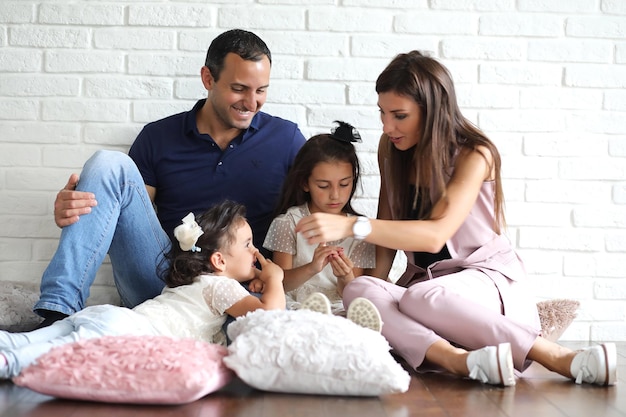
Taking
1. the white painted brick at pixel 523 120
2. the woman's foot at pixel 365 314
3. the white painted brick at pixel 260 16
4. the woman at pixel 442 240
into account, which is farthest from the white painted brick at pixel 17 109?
the white painted brick at pixel 523 120

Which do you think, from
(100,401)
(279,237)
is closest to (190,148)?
(279,237)

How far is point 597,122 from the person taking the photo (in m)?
3.35

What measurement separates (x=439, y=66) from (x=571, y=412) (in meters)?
1.22

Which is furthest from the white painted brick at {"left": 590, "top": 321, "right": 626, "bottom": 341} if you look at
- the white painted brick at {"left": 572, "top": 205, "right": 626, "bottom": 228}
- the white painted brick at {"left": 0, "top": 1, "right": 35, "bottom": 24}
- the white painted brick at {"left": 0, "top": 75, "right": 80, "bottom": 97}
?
the white painted brick at {"left": 0, "top": 1, "right": 35, "bottom": 24}

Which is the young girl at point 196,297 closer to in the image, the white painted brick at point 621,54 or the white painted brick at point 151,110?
the white painted brick at point 151,110

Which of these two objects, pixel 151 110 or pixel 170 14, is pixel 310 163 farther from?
pixel 170 14

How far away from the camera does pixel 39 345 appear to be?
2139 millimetres

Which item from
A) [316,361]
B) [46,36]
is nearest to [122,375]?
[316,361]

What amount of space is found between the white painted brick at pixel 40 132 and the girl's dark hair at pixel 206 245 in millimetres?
900

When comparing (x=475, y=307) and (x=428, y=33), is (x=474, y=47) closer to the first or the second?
(x=428, y=33)

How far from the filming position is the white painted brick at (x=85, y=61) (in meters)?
3.30

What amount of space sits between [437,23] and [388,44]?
21 cm

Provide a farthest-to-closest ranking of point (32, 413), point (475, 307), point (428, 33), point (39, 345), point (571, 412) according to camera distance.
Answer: point (428, 33) < point (475, 307) < point (39, 345) < point (571, 412) < point (32, 413)

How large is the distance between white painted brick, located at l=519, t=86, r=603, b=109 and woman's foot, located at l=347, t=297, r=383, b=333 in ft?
4.39
